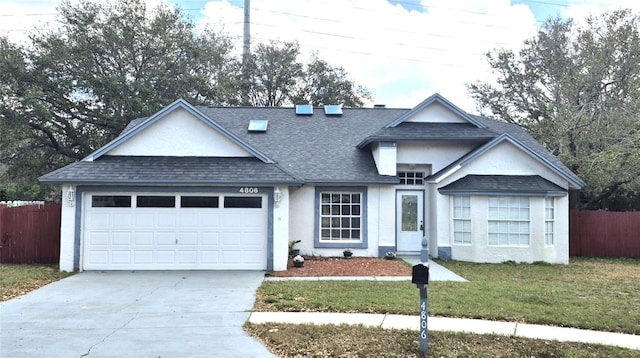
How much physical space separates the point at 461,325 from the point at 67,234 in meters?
10.4

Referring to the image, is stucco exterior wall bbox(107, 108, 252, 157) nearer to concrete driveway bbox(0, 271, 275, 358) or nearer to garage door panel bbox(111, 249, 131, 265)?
garage door panel bbox(111, 249, 131, 265)

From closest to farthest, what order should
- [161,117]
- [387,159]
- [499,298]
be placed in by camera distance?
[499,298] → [161,117] → [387,159]

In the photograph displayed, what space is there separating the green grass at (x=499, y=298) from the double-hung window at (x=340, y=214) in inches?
158

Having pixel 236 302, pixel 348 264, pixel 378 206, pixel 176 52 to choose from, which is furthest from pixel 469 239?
pixel 176 52

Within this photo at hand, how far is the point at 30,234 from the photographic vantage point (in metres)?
14.3

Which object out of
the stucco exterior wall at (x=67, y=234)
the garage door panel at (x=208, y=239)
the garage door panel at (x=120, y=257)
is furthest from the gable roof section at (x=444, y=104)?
the stucco exterior wall at (x=67, y=234)

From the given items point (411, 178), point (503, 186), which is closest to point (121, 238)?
point (411, 178)

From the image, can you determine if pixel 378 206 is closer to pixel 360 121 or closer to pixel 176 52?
pixel 360 121

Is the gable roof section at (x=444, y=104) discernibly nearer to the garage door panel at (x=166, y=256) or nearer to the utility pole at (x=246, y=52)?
the garage door panel at (x=166, y=256)

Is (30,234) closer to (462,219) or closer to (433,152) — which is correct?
(433,152)

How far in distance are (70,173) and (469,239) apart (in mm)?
11677

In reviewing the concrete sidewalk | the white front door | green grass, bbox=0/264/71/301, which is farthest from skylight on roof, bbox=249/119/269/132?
the concrete sidewalk

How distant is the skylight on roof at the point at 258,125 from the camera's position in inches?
727

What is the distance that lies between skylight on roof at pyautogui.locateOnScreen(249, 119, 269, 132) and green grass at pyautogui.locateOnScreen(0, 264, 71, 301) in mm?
8251
